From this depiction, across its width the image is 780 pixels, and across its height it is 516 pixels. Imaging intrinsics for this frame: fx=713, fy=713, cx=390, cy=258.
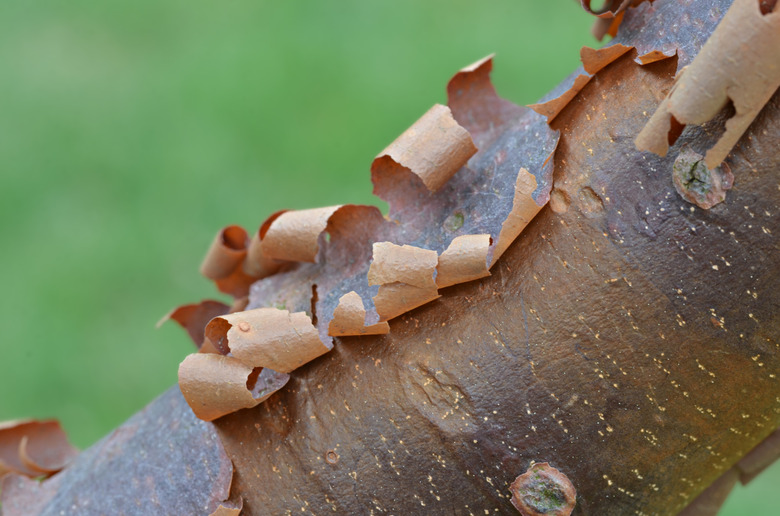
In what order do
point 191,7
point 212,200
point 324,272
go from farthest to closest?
point 191,7 < point 212,200 < point 324,272

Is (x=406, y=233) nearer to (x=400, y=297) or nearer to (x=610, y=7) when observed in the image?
(x=400, y=297)

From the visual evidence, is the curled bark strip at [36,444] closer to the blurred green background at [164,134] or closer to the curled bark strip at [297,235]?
the curled bark strip at [297,235]

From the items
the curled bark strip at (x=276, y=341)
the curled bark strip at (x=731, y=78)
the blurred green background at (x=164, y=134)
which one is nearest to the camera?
the curled bark strip at (x=731, y=78)

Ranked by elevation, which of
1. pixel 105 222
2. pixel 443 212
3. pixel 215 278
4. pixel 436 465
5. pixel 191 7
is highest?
pixel 191 7

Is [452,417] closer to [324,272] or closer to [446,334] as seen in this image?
[446,334]

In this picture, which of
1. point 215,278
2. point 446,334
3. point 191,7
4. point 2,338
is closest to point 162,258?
point 2,338

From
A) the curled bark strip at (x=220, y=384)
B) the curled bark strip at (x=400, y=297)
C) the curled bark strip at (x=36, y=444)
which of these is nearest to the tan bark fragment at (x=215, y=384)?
the curled bark strip at (x=220, y=384)
